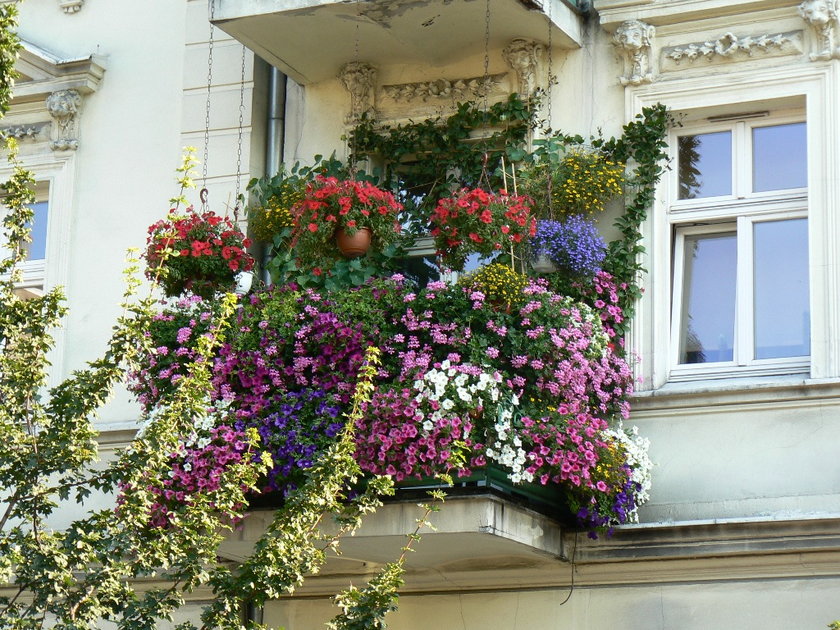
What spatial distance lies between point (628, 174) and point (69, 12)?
16.1 ft

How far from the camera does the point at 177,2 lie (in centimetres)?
1315

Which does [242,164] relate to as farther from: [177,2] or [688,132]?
[688,132]

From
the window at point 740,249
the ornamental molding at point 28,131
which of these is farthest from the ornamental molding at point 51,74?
the window at point 740,249

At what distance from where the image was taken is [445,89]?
1207cm

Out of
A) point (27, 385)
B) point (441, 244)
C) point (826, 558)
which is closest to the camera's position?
point (27, 385)

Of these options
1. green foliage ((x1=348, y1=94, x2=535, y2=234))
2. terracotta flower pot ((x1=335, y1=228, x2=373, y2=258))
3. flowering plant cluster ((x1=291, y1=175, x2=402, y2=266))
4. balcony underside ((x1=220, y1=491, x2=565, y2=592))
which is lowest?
balcony underside ((x1=220, y1=491, x2=565, y2=592))

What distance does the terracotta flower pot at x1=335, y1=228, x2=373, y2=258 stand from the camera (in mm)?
11078

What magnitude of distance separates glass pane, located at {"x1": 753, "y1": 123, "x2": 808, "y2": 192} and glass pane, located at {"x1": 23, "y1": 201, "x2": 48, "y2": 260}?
216 inches

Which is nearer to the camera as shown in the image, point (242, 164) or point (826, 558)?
point (826, 558)

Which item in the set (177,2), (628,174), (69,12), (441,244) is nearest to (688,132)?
(628,174)

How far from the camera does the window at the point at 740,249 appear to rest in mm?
10930

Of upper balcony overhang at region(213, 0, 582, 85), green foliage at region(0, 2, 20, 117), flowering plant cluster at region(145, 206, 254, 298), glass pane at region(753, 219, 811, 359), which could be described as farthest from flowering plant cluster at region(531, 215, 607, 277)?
green foliage at region(0, 2, 20, 117)

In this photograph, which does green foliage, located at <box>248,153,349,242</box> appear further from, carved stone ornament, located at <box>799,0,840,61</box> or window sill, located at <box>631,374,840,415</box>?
carved stone ornament, located at <box>799,0,840,61</box>

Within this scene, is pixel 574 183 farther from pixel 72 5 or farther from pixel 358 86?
pixel 72 5
